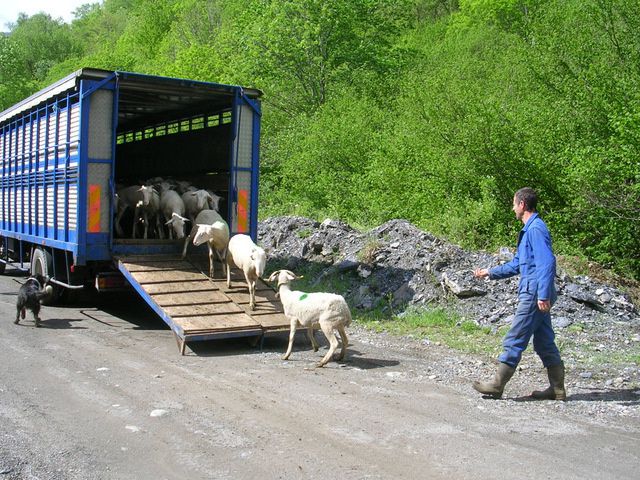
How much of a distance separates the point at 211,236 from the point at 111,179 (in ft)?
5.46

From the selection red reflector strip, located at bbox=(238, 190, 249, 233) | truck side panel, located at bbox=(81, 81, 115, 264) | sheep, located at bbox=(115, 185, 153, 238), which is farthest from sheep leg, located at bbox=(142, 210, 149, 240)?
red reflector strip, located at bbox=(238, 190, 249, 233)

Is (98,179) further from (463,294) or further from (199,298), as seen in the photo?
(463,294)

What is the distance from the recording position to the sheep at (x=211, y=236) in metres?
9.56

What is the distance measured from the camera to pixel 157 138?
14453 mm

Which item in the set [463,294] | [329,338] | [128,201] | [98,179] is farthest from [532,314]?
[128,201]

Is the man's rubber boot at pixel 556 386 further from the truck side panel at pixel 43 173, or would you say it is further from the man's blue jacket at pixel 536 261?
the truck side panel at pixel 43 173

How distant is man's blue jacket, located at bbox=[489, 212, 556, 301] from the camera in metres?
6.09

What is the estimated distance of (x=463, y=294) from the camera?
10453 millimetres

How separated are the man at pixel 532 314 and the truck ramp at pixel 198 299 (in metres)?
3.14

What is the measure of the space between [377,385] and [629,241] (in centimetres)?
778

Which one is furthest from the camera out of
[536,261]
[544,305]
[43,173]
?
[43,173]

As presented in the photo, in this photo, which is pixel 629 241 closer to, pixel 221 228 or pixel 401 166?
pixel 401 166

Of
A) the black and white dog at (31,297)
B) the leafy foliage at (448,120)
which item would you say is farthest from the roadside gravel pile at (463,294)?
the black and white dog at (31,297)

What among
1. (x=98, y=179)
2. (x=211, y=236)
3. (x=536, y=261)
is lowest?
(x=536, y=261)
